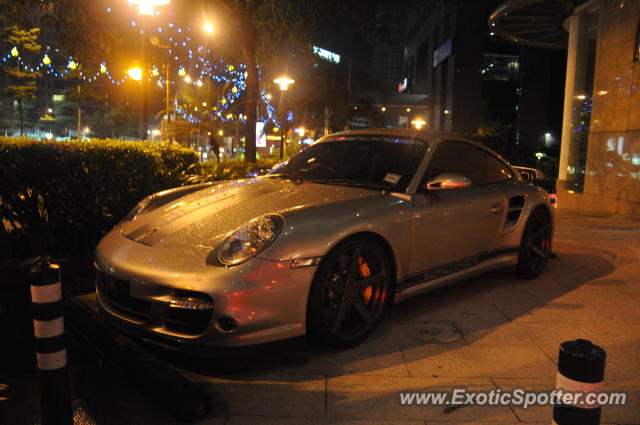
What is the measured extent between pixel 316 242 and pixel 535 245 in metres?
3.15

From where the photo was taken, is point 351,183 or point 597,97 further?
point 597,97

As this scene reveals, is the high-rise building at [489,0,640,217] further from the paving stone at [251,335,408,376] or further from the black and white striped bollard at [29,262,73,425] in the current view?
the black and white striped bollard at [29,262,73,425]

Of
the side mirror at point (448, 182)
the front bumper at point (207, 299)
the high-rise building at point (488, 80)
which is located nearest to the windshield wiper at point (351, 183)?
the side mirror at point (448, 182)

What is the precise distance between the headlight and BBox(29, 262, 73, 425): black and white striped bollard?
38.5 inches

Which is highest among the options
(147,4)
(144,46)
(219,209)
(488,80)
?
(488,80)

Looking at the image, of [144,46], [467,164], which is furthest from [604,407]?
[144,46]

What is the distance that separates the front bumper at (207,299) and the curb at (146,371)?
130 mm

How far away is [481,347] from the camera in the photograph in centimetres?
369

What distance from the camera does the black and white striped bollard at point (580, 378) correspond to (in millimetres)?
1719

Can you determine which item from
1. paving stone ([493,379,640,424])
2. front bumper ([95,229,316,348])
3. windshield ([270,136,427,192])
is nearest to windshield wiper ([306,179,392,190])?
windshield ([270,136,427,192])

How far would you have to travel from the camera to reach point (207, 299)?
2969 mm

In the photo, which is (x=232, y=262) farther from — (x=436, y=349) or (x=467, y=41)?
(x=467, y=41)

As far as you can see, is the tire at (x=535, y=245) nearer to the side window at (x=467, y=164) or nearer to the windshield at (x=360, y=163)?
the side window at (x=467, y=164)

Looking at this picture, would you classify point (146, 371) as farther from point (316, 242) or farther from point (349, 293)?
point (349, 293)
